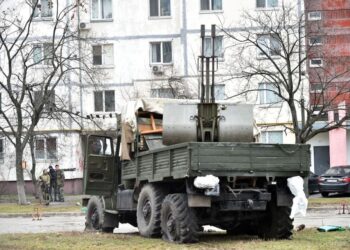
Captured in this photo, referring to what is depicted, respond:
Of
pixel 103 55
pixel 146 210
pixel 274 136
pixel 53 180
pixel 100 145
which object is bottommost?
pixel 146 210

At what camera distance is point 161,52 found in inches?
1828

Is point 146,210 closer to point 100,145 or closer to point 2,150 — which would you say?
point 100,145

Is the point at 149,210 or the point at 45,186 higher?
the point at 149,210

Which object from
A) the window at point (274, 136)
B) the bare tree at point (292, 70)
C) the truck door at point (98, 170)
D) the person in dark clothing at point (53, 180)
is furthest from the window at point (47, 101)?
the truck door at point (98, 170)

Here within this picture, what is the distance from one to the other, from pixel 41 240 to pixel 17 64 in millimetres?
33568

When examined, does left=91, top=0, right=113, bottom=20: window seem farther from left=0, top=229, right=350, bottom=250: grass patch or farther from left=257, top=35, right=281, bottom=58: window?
left=0, top=229, right=350, bottom=250: grass patch

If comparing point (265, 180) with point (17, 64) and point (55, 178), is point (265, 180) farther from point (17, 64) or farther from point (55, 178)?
point (17, 64)

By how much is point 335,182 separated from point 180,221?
77.4 feet

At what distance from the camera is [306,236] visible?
45.4 feet

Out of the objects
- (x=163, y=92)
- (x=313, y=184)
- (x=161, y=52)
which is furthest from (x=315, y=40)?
(x=161, y=52)

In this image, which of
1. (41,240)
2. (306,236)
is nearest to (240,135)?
(306,236)

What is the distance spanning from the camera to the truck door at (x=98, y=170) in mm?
15797

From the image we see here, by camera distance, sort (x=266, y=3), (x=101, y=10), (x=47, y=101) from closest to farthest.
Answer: (x=47, y=101)
(x=266, y=3)
(x=101, y=10)

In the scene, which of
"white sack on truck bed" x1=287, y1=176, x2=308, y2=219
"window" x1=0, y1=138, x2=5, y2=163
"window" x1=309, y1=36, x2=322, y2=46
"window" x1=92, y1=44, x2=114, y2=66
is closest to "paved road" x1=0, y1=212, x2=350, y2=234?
"white sack on truck bed" x1=287, y1=176, x2=308, y2=219
